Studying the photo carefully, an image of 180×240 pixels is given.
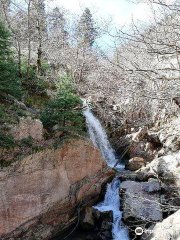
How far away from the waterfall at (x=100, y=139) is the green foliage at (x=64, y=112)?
14.9 ft

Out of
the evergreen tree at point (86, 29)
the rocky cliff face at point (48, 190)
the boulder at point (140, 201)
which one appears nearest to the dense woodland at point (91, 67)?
the evergreen tree at point (86, 29)

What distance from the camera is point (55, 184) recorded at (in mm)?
7980

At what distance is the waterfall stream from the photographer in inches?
322

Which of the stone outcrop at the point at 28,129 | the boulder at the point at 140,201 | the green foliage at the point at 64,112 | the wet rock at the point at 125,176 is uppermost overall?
the green foliage at the point at 64,112

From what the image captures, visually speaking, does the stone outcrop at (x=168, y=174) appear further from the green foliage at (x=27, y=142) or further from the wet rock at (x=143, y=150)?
the green foliage at (x=27, y=142)

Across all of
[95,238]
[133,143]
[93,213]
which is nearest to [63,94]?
[93,213]

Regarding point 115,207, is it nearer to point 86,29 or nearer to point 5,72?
point 5,72

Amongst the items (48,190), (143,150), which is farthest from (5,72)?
(143,150)

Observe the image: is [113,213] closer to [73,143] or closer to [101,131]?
[73,143]

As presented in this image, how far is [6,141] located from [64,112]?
8.00ft

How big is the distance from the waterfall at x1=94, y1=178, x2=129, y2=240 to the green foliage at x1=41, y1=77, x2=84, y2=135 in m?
3.27

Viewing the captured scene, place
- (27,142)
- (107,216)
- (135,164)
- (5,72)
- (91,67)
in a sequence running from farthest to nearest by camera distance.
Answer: (91,67) → (135,164) → (107,216) → (5,72) → (27,142)

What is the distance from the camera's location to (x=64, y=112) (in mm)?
8422

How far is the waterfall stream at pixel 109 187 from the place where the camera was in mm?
8184
